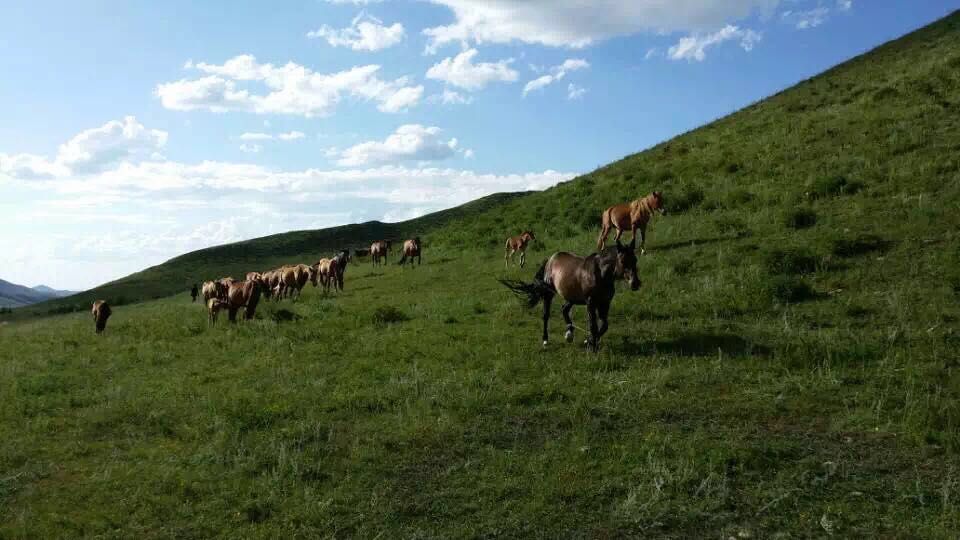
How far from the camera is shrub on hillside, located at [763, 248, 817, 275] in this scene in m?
15.4

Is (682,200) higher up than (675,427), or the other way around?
(682,200)

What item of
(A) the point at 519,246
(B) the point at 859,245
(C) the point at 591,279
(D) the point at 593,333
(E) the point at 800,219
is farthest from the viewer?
(A) the point at 519,246

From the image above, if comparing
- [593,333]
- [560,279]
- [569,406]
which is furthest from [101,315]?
[569,406]

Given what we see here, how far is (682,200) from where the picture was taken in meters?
25.7

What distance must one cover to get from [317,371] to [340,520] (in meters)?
6.07

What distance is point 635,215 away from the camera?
20.9 m

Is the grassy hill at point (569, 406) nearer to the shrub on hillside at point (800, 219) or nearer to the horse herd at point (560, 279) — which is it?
the shrub on hillside at point (800, 219)

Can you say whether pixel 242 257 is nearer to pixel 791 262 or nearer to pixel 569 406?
pixel 791 262

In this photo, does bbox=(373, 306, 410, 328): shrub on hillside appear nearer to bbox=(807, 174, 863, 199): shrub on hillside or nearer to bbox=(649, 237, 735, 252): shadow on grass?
bbox=(649, 237, 735, 252): shadow on grass

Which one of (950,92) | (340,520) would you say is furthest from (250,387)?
(950,92)

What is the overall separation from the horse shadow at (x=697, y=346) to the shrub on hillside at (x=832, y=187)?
Result: 11.7m

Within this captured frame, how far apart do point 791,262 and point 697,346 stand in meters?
5.60

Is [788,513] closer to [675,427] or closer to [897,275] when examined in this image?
[675,427]

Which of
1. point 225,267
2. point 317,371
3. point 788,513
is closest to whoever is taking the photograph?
point 788,513
